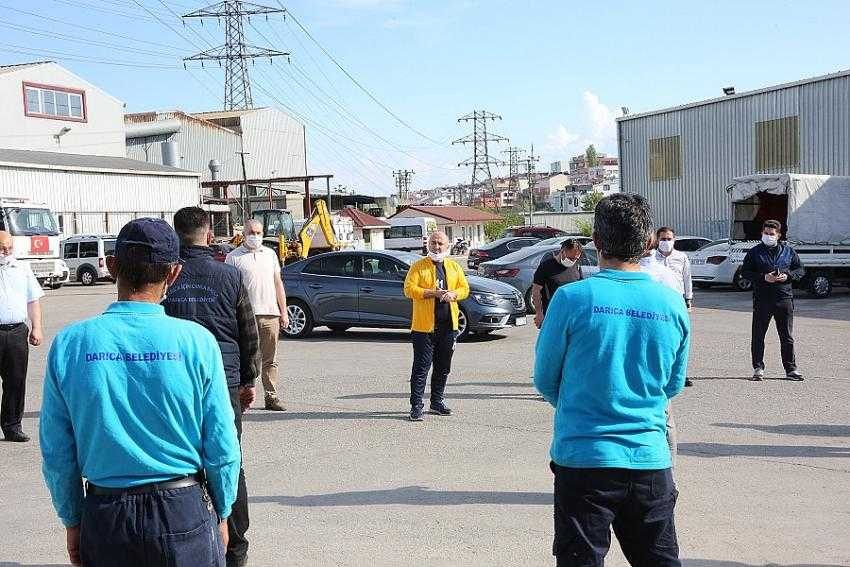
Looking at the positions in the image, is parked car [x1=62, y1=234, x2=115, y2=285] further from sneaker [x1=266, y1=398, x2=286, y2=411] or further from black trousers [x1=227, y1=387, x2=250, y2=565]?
black trousers [x1=227, y1=387, x2=250, y2=565]

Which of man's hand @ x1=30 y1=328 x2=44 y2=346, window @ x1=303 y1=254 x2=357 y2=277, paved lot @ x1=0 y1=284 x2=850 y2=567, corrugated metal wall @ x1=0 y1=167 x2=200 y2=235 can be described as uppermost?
corrugated metal wall @ x1=0 y1=167 x2=200 y2=235

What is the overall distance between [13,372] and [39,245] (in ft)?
86.7

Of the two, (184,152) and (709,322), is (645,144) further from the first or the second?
(184,152)

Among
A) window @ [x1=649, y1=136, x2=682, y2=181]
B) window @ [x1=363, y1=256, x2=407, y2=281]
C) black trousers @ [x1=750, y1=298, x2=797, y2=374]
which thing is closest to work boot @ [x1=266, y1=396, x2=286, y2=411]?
black trousers @ [x1=750, y1=298, x2=797, y2=374]

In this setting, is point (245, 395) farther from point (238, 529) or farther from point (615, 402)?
point (615, 402)

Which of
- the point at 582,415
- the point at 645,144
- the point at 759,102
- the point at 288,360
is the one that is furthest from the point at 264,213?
the point at 582,415

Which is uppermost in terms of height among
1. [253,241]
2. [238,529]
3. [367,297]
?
[253,241]

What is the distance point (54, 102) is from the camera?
4891 cm

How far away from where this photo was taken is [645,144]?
38.0 meters

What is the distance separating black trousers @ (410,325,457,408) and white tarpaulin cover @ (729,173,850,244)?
17.0 metres

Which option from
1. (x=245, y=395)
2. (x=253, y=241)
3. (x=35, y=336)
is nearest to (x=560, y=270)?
(x=253, y=241)

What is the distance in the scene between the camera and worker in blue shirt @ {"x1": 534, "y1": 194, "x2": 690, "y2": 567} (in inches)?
128

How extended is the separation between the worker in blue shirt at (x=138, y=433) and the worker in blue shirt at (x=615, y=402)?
1242 millimetres

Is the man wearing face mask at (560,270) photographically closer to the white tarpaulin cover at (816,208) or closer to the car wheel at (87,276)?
the white tarpaulin cover at (816,208)
